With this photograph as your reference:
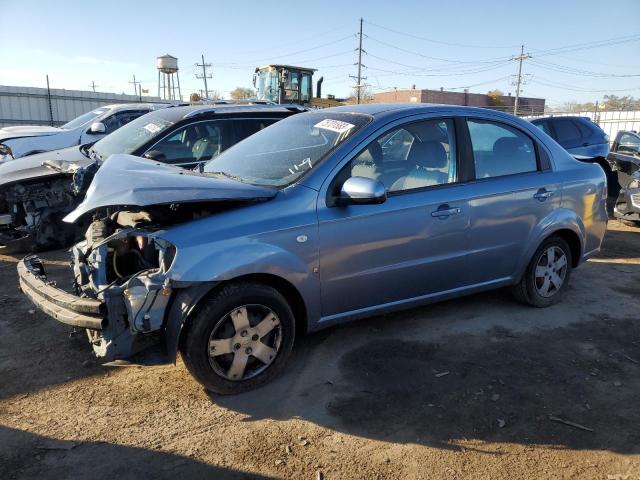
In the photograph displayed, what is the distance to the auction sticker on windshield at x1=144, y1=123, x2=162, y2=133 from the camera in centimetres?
622

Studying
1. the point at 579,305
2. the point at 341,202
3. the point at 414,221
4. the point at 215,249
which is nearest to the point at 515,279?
the point at 579,305

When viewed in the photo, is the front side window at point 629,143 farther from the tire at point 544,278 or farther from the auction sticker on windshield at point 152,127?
the auction sticker on windshield at point 152,127

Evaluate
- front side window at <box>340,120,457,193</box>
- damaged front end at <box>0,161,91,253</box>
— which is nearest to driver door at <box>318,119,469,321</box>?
front side window at <box>340,120,457,193</box>

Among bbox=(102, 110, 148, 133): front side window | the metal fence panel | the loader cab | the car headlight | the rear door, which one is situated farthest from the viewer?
the metal fence panel

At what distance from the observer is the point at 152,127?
637 cm

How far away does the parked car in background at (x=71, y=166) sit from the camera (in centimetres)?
604

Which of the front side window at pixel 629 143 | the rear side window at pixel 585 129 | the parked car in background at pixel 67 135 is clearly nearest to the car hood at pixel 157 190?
the parked car in background at pixel 67 135

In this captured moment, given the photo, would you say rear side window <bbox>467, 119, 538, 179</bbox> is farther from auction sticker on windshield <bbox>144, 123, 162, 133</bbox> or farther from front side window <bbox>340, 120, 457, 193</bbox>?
auction sticker on windshield <bbox>144, 123, 162, 133</bbox>

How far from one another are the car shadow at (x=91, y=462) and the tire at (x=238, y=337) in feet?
1.86

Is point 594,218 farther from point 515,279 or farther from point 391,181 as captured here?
point 391,181

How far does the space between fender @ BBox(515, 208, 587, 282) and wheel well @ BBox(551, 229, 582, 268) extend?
0.19ft

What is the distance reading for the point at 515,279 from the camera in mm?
4445

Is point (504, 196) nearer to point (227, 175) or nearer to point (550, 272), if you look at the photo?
point (550, 272)

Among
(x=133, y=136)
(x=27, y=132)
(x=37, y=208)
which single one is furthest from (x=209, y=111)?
(x=27, y=132)
